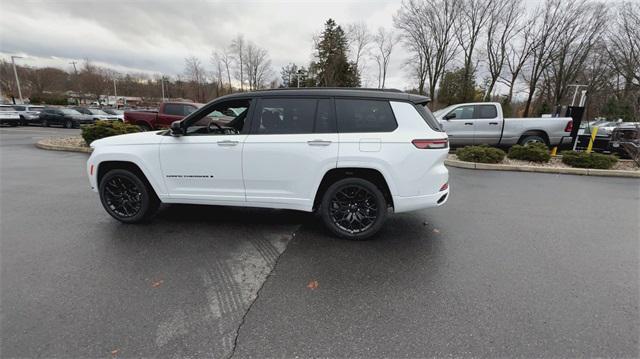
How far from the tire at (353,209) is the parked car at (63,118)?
23872mm

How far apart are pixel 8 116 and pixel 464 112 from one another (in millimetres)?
28493

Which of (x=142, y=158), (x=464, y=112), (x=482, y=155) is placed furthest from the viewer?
(x=464, y=112)

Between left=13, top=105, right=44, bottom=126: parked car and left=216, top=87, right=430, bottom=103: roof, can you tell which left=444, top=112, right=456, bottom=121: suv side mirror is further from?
left=13, top=105, right=44, bottom=126: parked car

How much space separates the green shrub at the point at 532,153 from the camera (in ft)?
27.1

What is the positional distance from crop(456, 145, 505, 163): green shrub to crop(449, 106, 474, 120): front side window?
1.88m

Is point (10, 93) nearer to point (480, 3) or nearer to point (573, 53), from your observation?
point (480, 3)

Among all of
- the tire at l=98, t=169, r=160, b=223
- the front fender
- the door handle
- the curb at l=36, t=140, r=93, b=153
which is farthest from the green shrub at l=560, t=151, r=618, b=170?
the curb at l=36, t=140, r=93, b=153

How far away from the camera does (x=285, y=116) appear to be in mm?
3559

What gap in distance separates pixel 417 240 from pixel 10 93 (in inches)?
3056

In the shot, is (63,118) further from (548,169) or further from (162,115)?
(548,169)

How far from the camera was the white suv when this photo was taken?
132 inches

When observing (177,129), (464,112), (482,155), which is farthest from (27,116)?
(482,155)

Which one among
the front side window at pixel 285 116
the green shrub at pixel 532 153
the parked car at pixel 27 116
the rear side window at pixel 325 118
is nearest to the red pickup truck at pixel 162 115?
the front side window at pixel 285 116

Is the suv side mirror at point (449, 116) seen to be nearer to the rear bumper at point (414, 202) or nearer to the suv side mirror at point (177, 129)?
the rear bumper at point (414, 202)
